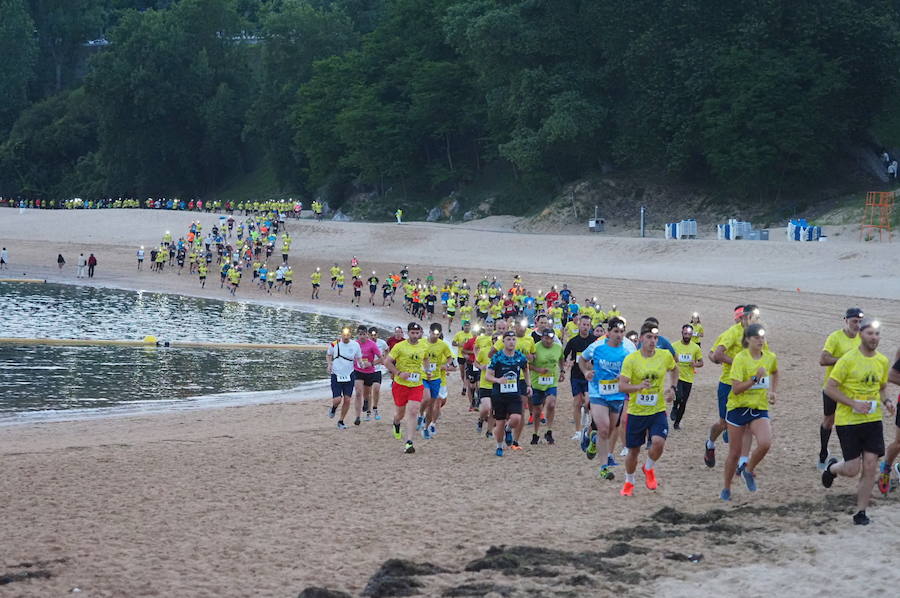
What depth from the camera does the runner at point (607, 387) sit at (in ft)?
43.4

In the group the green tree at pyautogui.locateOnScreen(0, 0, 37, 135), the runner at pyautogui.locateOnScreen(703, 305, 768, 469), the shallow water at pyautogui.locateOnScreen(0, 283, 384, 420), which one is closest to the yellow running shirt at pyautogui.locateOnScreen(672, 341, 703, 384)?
the runner at pyautogui.locateOnScreen(703, 305, 768, 469)

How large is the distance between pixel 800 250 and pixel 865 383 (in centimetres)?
3361

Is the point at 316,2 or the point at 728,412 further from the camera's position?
the point at 316,2

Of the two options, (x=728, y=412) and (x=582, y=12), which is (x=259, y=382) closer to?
(x=728, y=412)

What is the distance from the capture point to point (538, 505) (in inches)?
478

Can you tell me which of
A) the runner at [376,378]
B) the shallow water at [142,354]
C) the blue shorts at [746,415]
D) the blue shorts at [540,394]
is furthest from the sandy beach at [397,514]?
the shallow water at [142,354]

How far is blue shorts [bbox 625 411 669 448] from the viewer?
1220 centimetres

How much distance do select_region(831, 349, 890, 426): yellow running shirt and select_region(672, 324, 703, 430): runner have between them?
497 centimetres

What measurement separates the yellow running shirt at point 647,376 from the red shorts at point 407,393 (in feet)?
12.9

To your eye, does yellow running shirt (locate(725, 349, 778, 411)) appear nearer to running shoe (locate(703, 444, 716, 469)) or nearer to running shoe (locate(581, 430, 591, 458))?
running shoe (locate(703, 444, 716, 469))

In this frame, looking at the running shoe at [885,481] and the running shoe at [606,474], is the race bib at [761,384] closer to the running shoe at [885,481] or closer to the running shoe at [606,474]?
the running shoe at [885,481]

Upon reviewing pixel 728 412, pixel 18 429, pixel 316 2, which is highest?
pixel 316 2

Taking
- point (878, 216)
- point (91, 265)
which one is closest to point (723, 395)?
point (878, 216)

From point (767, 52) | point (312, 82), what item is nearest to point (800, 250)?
point (767, 52)
